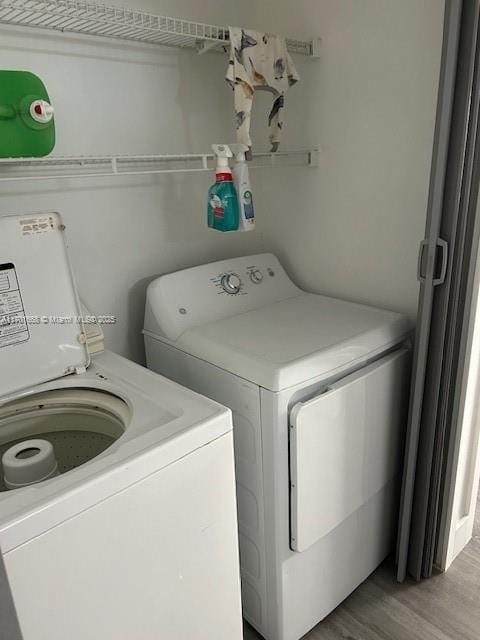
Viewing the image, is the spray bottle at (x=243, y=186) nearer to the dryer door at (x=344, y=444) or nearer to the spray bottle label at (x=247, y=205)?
the spray bottle label at (x=247, y=205)

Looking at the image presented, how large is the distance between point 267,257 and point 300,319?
47 cm

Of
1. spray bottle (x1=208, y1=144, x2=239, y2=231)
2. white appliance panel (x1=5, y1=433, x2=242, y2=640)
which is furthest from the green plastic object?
white appliance panel (x1=5, y1=433, x2=242, y2=640)

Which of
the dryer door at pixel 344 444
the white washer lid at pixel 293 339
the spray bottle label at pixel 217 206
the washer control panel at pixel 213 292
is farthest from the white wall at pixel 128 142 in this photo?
the dryer door at pixel 344 444

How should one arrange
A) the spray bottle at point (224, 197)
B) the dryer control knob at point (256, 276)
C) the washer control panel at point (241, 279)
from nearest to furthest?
the spray bottle at point (224, 197), the washer control panel at point (241, 279), the dryer control knob at point (256, 276)

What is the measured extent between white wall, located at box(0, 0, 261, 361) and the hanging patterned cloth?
1.10ft

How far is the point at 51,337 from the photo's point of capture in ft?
4.98

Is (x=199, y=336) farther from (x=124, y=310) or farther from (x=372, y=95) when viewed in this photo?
(x=372, y=95)

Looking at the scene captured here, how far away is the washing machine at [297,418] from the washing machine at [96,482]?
22cm

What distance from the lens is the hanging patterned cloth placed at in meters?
1.71

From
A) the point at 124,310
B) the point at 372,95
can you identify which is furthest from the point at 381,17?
the point at 124,310

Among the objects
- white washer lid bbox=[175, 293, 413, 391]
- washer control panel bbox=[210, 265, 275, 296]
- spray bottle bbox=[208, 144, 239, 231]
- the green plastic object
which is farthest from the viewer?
washer control panel bbox=[210, 265, 275, 296]

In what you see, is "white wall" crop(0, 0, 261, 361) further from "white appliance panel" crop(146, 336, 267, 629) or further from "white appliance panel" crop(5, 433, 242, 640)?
"white appliance panel" crop(5, 433, 242, 640)

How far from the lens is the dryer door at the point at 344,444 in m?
1.48

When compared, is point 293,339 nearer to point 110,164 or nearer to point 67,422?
point 67,422
